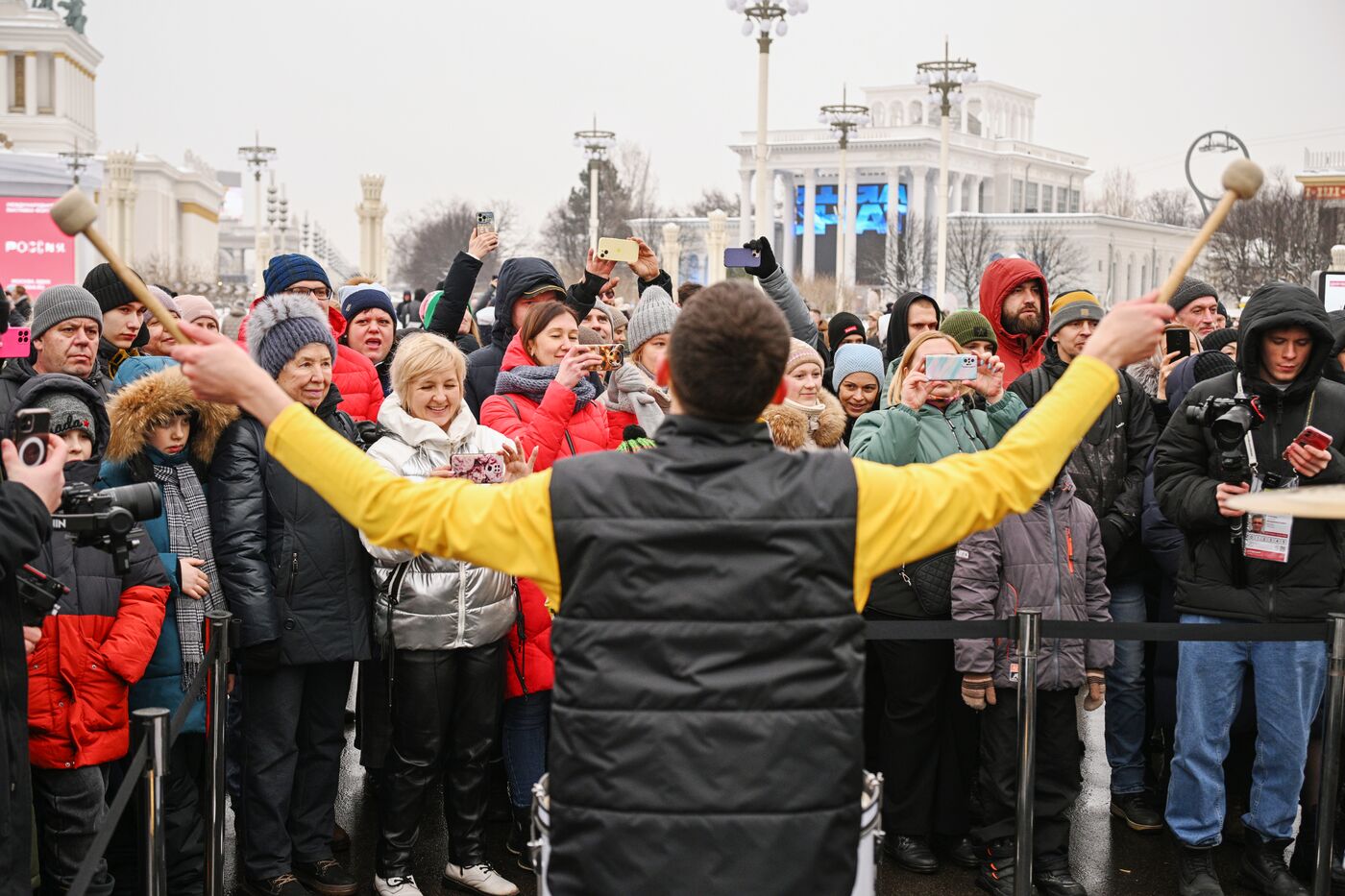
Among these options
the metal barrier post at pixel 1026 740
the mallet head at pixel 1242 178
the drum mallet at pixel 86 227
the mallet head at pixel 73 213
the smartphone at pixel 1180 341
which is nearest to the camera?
the drum mallet at pixel 86 227

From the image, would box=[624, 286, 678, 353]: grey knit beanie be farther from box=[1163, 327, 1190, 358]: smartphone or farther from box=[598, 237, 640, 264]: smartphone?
box=[1163, 327, 1190, 358]: smartphone

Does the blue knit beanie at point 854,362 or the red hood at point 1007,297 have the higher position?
the red hood at point 1007,297

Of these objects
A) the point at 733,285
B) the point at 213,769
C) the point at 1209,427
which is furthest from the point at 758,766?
the point at 1209,427

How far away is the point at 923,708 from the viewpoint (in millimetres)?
6137

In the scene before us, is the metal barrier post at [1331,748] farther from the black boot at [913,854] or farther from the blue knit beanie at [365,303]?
the blue knit beanie at [365,303]

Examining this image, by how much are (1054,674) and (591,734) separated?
3273 mm

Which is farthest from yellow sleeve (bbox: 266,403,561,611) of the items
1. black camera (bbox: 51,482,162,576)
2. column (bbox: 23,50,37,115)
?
column (bbox: 23,50,37,115)

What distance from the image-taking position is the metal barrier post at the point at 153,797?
420 centimetres

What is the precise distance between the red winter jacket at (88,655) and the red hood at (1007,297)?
15.0ft

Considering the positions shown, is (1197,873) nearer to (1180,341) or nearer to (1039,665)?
(1039,665)

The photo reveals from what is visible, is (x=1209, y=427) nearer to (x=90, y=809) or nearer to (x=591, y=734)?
(x=591, y=734)

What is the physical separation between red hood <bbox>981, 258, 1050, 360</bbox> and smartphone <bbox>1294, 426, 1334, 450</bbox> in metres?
2.11

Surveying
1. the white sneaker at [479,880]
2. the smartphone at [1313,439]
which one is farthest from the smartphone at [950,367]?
the white sneaker at [479,880]

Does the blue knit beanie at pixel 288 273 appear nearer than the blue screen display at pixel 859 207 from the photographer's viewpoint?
Yes
